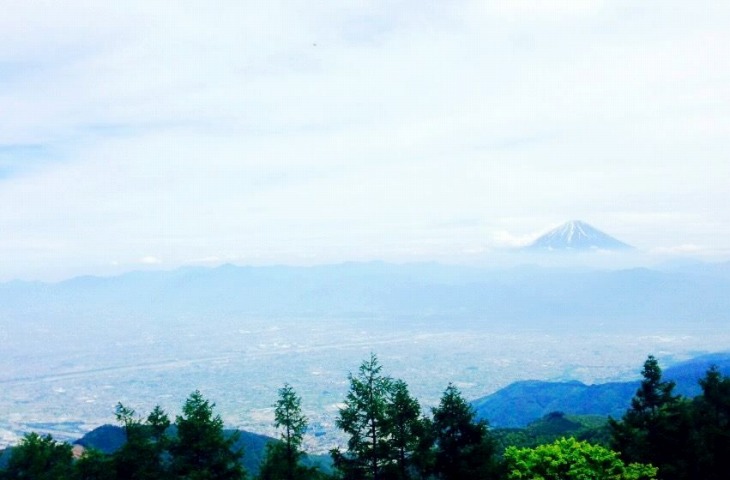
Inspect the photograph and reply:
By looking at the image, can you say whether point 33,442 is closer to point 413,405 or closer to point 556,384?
A: point 413,405

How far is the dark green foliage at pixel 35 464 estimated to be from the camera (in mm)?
25667

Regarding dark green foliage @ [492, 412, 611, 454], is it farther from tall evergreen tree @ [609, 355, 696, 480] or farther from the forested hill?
tall evergreen tree @ [609, 355, 696, 480]

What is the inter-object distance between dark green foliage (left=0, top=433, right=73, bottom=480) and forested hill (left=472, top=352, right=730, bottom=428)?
5754 inches

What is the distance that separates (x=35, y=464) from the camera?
26.2 m

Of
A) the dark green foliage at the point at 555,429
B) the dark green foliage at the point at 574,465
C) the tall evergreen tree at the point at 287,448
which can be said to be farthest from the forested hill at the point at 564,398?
the dark green foliage at the point at 574,465

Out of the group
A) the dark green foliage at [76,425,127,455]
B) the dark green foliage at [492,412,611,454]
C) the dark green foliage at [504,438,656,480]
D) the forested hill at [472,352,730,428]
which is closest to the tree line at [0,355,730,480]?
the dark green foliage at [504,438,656,480]

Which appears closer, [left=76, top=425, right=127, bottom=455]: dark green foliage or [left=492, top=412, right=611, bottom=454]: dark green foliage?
[left=492, top=412, right=611, bottom=454]: dark green foliage

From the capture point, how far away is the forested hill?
16338 centimetres

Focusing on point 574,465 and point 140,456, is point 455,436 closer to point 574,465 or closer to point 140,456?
point 574,465

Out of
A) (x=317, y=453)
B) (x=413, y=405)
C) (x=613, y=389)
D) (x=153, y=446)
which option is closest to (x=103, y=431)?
(x=317, y=453)

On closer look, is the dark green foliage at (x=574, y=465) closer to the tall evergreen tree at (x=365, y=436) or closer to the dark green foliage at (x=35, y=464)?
the tall evergreen tree at (x=365, y=436)

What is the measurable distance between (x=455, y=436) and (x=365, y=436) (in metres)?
3.66

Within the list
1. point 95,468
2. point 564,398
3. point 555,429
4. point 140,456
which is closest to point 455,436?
point 140,456

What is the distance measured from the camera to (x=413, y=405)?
21656 millimetres
